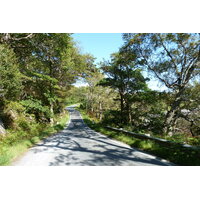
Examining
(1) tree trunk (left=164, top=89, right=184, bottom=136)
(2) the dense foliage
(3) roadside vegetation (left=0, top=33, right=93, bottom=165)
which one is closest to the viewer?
(3) roadside vegetation (left=0, top=33, right=93, bottom=165)

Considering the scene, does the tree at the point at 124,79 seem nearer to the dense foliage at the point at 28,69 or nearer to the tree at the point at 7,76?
the dense foliage at the point at 28,69

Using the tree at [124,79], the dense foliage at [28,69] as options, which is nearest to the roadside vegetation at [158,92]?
the tree at [124,79]

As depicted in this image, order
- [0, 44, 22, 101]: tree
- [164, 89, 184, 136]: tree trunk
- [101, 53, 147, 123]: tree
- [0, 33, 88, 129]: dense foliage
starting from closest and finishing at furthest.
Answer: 1. [0, 44, 22, 101]: tree
2. [0, 33, 88, 129]: dense foliage
3. [164, 89, 184, 136]: tree trunk
4. [101, 53, 147, 123]: tree

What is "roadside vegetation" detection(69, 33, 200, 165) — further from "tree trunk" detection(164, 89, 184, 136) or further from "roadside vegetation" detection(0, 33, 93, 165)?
"roadside vegetation" detection(0, 33, 93, 165)

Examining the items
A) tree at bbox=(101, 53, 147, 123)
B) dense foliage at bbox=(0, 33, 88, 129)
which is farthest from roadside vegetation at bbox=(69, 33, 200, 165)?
dense foliage at bbox=(0, 33, 88, 129)

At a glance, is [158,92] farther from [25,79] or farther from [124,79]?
[25,79]

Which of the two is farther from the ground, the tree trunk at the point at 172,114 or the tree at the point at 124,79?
the tree at the point at 124,79

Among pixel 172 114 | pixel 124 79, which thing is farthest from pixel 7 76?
pixel 172 114

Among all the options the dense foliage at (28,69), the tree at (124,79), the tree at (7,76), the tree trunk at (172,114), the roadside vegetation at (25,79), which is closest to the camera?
the tree at (7,76)

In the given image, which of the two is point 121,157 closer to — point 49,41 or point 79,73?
point 49,41

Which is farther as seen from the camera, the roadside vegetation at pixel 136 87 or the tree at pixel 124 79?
the tree at pixel 124 79

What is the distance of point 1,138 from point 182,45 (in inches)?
489

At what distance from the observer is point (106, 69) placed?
485 inches

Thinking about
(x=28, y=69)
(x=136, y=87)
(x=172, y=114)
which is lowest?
(x=172, y=114)
